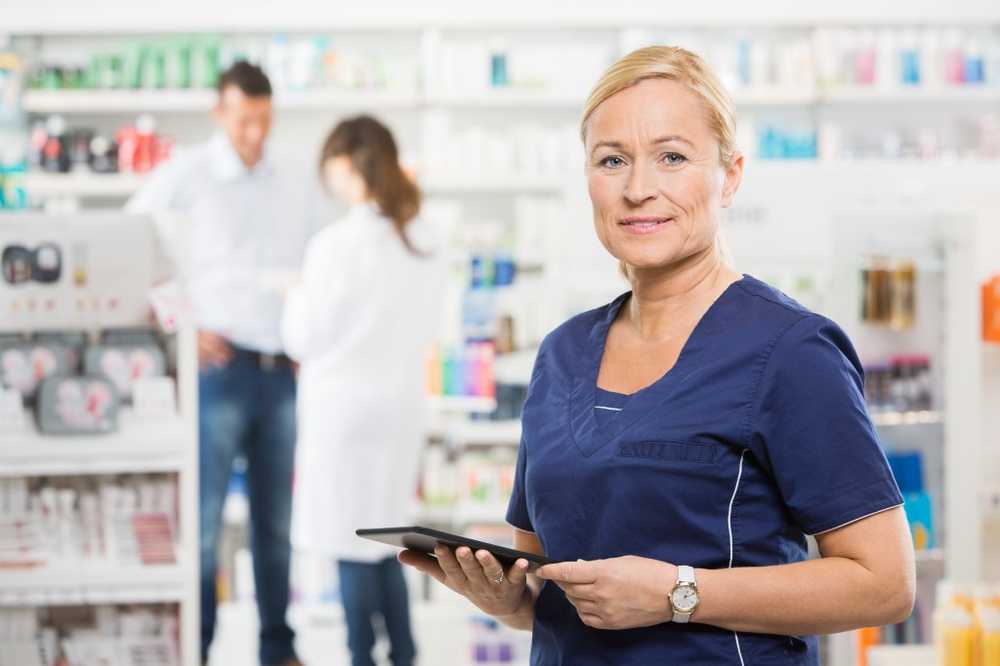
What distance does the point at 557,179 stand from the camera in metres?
6.02

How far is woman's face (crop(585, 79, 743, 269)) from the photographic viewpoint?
142cm

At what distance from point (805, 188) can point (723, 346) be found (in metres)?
2.79

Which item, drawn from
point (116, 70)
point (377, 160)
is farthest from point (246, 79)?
point (116, 70)

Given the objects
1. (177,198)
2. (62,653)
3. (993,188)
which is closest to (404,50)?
(177,198)

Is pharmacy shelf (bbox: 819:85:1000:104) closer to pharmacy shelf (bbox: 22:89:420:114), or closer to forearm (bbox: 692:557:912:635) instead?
pharmacy shelf (bbox: 22:89:420:114)

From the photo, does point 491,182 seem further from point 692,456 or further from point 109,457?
point 692,456

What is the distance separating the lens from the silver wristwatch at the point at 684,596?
4.43ft

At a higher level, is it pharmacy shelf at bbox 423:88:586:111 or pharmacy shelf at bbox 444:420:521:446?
pharmacy shelf at bbox 423:88:586:111

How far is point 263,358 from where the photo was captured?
14.7 feet

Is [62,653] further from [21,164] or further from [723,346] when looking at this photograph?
[21,164]

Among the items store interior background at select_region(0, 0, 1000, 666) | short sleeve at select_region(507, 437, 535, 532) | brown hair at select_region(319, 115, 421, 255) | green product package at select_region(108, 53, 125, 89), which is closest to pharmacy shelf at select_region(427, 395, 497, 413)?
store interior background at select_region(0, 0, 1000, 666)

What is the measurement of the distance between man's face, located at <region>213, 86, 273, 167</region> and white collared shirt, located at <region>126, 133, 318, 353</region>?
0.13 feet

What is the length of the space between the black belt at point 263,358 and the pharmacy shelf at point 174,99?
1.91 metres

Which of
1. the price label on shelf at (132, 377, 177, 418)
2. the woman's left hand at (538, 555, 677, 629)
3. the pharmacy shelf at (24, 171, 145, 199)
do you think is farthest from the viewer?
the pharmacy shelf at (24, 171, 145, 199)
